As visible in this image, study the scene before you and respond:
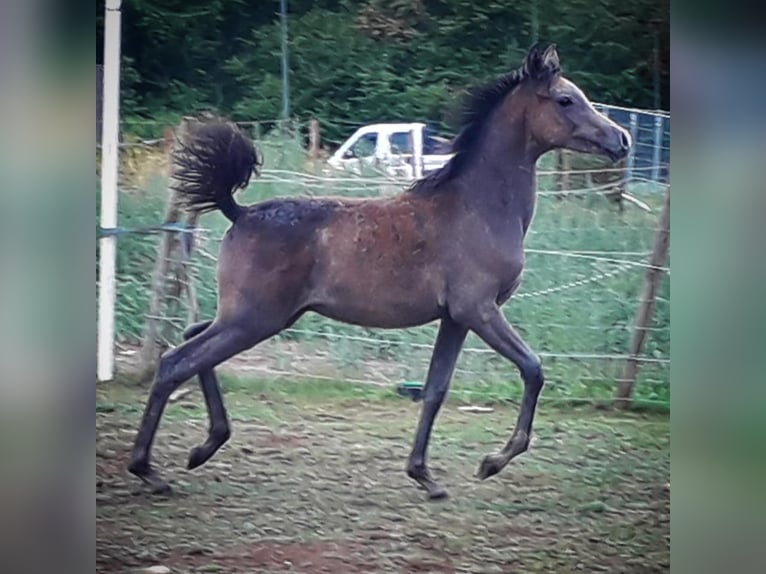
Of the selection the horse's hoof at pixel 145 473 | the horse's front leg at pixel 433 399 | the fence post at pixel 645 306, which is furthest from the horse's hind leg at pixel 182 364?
the fence post at pixel 645 306

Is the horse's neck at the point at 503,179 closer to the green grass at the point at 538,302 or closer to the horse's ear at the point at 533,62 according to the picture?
the green grass at the point at 538,302

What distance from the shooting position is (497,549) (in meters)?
3.73

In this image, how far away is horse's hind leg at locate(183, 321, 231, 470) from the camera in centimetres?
374

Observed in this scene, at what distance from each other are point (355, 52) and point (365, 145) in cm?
30

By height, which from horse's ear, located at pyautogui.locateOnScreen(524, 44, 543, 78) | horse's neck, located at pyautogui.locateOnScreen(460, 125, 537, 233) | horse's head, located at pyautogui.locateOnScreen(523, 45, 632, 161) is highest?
horse's ear, located at pyautogui.locateOnScreen(524, 44, 543, 78)

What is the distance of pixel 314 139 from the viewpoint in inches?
146

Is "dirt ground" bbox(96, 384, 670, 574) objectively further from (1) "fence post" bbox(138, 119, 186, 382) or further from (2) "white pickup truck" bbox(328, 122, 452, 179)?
(2) "white pickup truck" bbox(328, 122, 452, 179)

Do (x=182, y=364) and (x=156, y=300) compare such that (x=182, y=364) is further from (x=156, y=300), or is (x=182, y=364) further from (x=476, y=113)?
(x=476, y=113)

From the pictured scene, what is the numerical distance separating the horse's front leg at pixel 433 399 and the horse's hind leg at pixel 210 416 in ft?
2.05

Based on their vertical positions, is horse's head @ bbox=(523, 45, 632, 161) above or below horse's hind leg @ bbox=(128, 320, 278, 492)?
above

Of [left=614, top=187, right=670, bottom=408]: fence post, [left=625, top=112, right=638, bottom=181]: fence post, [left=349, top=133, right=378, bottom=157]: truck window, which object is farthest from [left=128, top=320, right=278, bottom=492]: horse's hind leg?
[left=625, top=112, right=638, bottom=181]: fence post

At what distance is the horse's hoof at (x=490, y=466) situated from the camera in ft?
12.2

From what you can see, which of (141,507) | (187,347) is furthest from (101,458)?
(187,347)

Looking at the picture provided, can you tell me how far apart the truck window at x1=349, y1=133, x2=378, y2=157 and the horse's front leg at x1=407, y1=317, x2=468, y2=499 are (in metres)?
0.62
